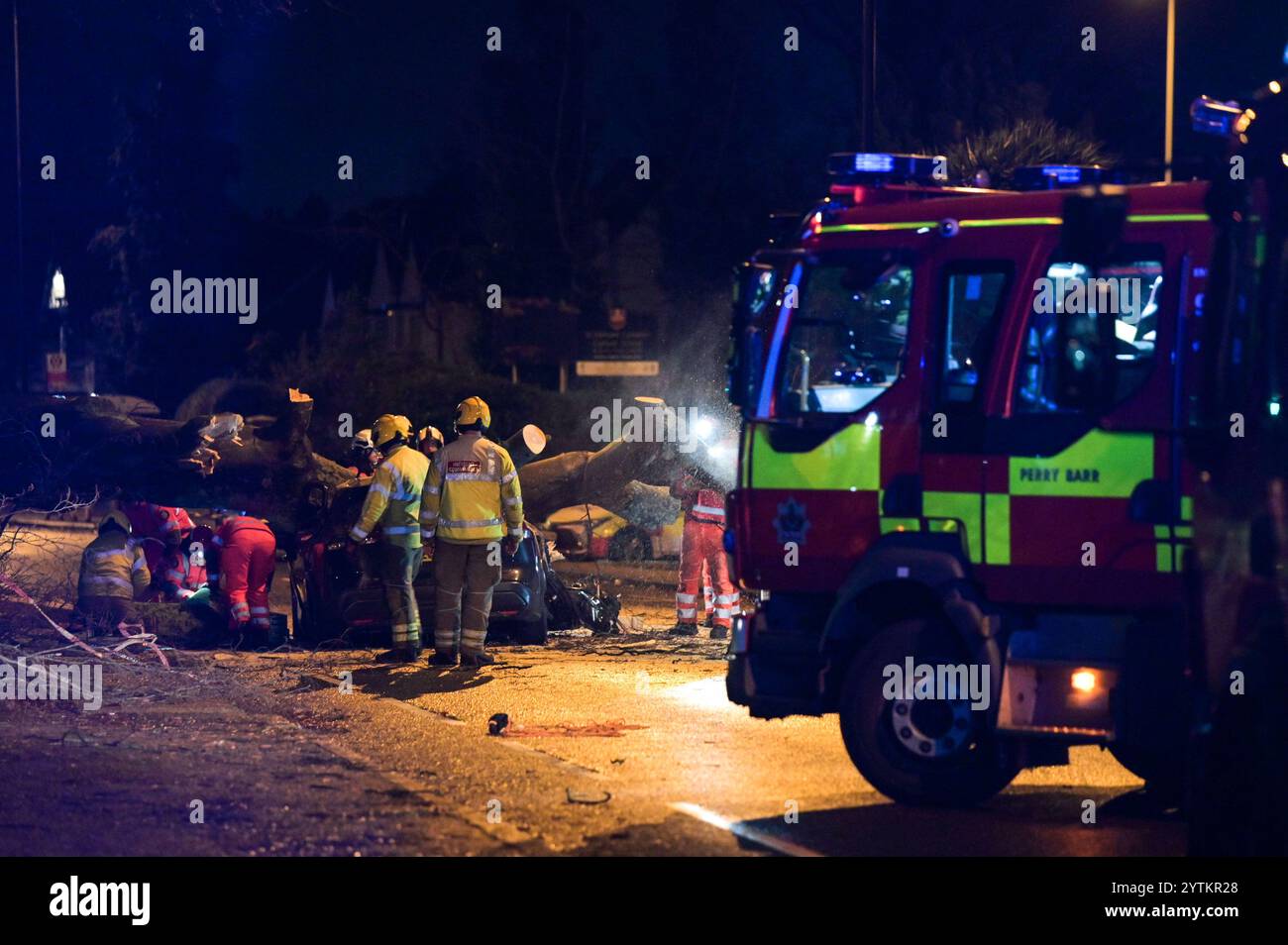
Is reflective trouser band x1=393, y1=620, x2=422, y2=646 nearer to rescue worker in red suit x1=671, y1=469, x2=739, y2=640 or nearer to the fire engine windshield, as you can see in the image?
rescue worker in red suit x1=671, y1=469, x2=739, y2=640

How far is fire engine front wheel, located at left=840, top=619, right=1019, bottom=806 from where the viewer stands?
25.1 feet

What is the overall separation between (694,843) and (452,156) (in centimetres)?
3925

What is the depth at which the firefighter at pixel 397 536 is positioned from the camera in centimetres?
1226

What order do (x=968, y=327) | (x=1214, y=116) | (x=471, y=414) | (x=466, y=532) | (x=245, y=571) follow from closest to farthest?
(x=1214, y=116) < (x=968, y=327) < (x=466, y=532) < (x=471, y=414) < (x=245, y=571)

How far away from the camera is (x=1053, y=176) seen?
8.46 meters

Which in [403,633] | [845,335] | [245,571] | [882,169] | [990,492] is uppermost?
[882,169]

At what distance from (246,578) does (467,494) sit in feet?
7.14

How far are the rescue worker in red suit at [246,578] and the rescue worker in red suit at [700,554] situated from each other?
321cm

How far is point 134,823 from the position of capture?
23.2 ft

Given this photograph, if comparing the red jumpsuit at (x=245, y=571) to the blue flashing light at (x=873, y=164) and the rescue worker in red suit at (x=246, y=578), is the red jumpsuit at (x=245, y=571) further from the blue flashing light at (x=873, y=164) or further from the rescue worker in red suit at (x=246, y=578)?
the blue flashing light at (x=873, y=164)

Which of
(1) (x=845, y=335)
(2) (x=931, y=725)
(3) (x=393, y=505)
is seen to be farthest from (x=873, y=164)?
(3) (x=393, y=505)

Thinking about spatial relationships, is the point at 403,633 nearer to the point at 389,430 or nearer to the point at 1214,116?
the point at 389,430

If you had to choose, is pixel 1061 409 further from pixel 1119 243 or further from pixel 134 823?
pixel 134 823

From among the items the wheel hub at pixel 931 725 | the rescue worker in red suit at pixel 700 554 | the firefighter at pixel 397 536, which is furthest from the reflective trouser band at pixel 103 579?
the wheel hub at pixel 931 725
